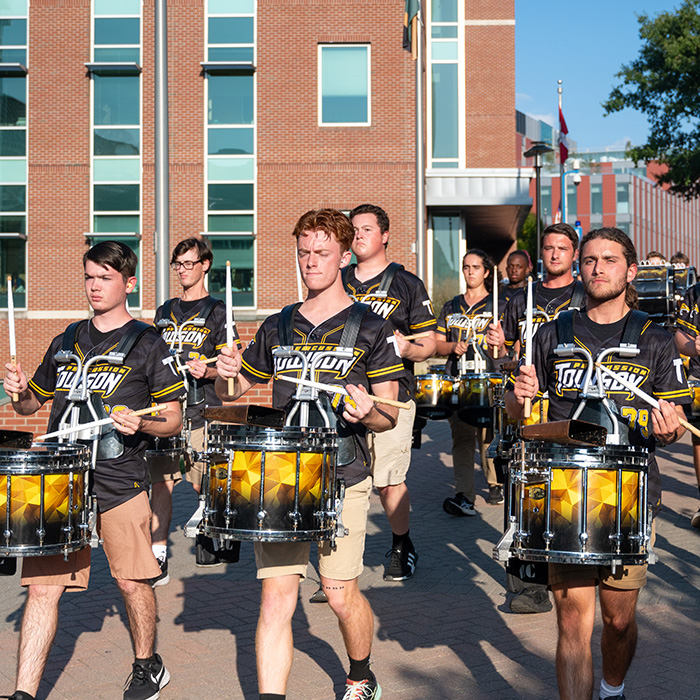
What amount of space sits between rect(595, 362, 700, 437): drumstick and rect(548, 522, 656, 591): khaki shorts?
1.51 ft

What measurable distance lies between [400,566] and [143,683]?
2.66 metres

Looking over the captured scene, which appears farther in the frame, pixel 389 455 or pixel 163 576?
pixel 163 576

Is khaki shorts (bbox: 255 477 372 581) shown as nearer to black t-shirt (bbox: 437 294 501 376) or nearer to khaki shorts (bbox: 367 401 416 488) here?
khaki shorts (bbox: 367 401 416 488)

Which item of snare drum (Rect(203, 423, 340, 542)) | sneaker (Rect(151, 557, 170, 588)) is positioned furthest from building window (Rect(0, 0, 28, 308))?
snare drum (Rect(203, 423, 340, 542))

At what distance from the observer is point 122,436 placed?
4805mm

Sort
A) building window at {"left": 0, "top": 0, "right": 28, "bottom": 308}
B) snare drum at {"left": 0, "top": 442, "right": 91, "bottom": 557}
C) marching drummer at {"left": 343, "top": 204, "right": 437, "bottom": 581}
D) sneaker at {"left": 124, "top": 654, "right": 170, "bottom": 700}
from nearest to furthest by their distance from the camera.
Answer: snare drum at {"left": 0, "top": 442, "right": 91, "bottom": 557}, sneaker at {"left": 124, "top": 654, "right": 170, "bottom": 700}, marching drummer at {"left": 343, "top": 204, "right": 437, "bottom": 581}, building window at {"left": 0, "top": 0, "right": 28, "bottom": 308}

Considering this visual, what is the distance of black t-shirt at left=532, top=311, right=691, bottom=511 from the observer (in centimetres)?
425

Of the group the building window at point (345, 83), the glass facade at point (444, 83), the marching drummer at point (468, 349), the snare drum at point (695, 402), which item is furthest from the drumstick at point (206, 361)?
the glass facade at point (444, 83)

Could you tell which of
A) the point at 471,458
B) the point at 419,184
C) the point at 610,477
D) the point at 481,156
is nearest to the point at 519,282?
the point at 471,458

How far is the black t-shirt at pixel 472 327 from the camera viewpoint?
356 inches

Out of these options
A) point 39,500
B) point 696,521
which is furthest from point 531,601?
point 39,500

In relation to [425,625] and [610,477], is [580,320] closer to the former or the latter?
[610,477]

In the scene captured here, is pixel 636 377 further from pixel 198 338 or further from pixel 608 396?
pixel 198 338

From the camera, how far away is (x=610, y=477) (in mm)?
3799
